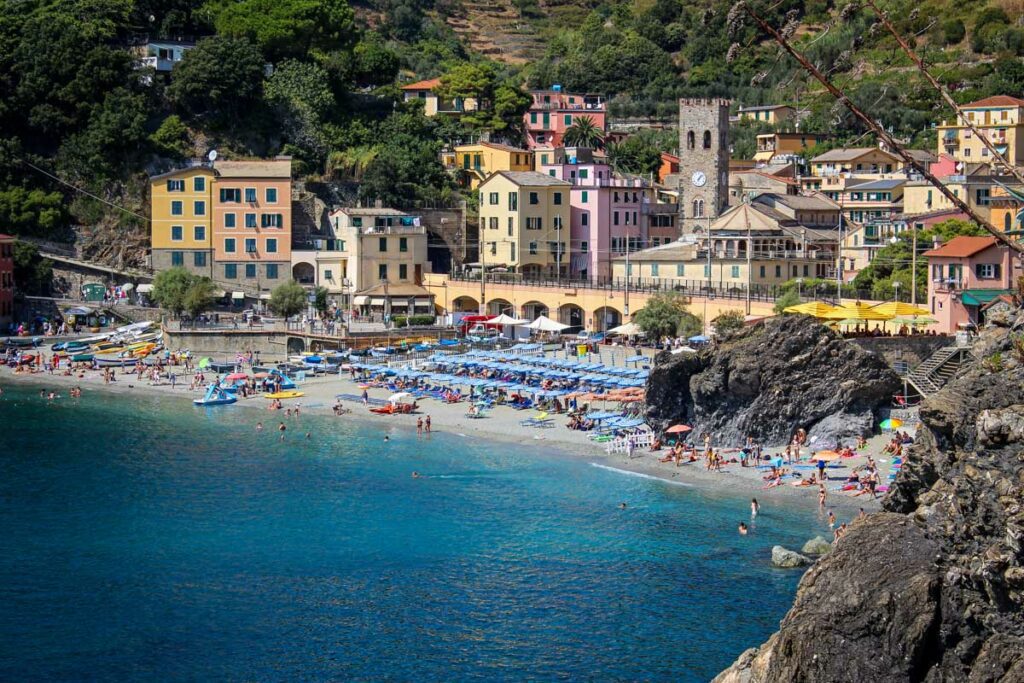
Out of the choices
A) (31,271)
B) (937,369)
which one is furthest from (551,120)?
(937,369)

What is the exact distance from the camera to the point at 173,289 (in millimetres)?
76875

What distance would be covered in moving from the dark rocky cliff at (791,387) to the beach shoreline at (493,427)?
127 cm

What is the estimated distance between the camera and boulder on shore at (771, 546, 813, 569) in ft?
127

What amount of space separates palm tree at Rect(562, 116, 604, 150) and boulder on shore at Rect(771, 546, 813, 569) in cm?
6548

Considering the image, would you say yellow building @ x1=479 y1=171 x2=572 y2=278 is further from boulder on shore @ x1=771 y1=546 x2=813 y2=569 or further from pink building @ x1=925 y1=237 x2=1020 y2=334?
boulder on shore @ x1=771 y1=546 x2=813 y2=569

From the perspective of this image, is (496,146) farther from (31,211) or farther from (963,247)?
(963,247)

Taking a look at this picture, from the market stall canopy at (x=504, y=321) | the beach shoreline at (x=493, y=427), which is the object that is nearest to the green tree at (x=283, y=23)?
the market stall canopy at (x=504, y=321)

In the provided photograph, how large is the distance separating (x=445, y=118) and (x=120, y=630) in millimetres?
69856

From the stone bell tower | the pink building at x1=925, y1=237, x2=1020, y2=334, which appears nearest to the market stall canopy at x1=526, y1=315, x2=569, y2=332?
the pink building at x1=925, y1=237, x2=1020, y2=334

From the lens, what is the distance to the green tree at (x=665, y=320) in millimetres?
68562

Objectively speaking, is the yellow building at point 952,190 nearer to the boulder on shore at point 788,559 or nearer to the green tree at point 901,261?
the green tree at point 901,261

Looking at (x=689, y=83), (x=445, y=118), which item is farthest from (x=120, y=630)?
(x=689, y=83)

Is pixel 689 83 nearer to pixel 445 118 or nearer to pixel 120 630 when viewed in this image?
pixel 445 118

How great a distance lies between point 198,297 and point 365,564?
127ft
